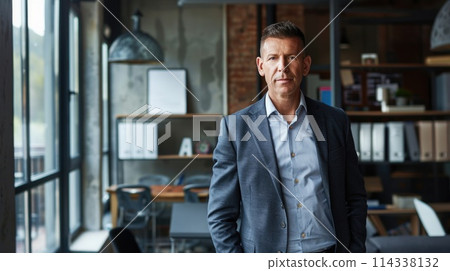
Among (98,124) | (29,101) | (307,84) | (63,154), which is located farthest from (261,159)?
(98,124)

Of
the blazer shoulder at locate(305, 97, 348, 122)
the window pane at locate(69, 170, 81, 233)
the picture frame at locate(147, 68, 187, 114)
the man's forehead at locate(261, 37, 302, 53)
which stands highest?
the picture frame at locate(147, 68, 187, 114)

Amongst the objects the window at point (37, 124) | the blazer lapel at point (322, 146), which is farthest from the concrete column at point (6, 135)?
the window at point (37, 124)

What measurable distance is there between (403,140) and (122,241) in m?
2.16

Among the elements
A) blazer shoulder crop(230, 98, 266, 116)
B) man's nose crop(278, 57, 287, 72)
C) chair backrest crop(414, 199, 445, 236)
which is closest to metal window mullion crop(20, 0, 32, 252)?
blazer shoulder crop(230, 98, 266, 116)

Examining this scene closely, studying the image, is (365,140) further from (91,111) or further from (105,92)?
(105,92)

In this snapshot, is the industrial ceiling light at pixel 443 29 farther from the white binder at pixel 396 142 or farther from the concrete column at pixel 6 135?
the concrete column at pixel 6 135

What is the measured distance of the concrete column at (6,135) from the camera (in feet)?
4.07

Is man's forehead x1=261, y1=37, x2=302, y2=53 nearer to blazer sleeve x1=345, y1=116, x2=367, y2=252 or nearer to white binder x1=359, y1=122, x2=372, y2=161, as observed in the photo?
blazer sleeve x1=345, y1=116, x2=367, y2=252

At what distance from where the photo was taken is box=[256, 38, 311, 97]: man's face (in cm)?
106

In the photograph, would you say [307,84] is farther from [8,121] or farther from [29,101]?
[8,121]

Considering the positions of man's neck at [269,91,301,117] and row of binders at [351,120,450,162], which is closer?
man's neck at [269,91,301,117]

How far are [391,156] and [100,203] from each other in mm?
2558

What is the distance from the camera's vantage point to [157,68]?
16.7ft

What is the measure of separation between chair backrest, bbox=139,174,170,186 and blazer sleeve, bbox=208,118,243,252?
12.0 feet
